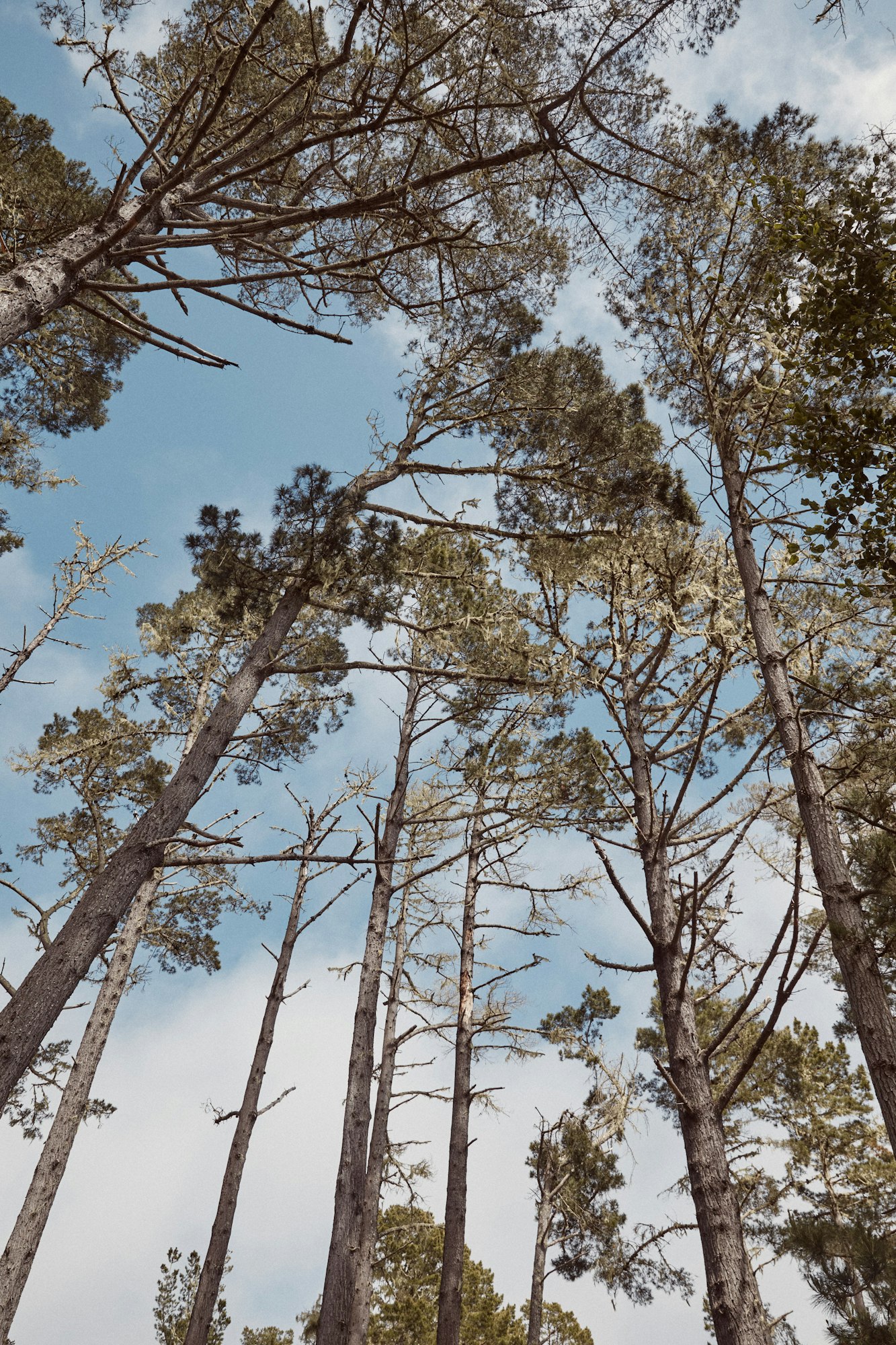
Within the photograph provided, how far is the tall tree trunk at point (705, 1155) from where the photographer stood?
11.7 ft

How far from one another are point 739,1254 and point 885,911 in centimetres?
199

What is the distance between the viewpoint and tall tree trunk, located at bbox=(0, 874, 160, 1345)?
25.2 feet

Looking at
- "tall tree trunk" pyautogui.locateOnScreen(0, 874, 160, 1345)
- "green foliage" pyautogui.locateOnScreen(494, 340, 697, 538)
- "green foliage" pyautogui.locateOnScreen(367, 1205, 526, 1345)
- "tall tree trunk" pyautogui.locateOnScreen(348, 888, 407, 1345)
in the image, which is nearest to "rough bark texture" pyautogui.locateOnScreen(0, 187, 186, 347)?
"green foliage" pyautogui.locateOnScreen(494, 340, 697, 538)

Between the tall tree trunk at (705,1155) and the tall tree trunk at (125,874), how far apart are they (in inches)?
122

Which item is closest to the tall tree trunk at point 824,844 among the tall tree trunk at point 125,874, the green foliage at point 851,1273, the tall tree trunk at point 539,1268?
the green foliage at point 851,1273

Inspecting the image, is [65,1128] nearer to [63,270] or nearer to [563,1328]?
[63,270]

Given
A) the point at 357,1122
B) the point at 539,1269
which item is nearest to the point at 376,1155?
the point at 357,1122

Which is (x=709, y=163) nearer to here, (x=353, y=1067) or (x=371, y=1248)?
(x=353, y=1067)

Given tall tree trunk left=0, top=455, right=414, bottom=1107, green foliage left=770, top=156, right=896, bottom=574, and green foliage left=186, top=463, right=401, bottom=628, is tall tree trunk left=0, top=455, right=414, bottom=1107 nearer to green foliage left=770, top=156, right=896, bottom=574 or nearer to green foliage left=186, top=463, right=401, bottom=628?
green foliage left=186, top=463, right=401, bottom=628

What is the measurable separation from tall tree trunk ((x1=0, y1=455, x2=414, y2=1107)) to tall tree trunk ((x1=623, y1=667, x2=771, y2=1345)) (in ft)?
10.2

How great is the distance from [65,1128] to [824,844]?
8.95 metres

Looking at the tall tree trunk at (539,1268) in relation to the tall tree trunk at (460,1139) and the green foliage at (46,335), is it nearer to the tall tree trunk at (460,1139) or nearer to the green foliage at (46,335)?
the tall tree trunk at (460,1139)

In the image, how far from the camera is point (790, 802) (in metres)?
7.75

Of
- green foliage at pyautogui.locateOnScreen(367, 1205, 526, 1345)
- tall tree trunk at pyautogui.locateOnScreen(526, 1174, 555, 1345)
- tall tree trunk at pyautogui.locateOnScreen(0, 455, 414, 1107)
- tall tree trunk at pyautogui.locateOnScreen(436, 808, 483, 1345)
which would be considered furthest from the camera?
green foliage at pyautogui.locateOnScreen(367, 1205, 526, 1345)
